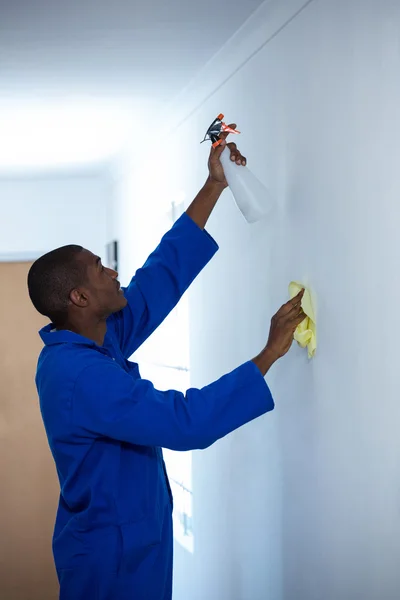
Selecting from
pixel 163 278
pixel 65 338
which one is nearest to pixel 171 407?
pixel 65 338

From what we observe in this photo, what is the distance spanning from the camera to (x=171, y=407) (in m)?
1.43

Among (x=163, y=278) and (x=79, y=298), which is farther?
(x=163, y=278)

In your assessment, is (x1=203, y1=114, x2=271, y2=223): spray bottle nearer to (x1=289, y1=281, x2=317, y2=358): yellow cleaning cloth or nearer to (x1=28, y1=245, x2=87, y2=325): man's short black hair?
(x1=289, y1=281, x2=317, y2=358): yellow cleaning cloth

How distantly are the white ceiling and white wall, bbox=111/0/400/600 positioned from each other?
0.13 meters

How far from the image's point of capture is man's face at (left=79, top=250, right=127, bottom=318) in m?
1.62

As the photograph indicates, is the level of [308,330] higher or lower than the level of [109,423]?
higher

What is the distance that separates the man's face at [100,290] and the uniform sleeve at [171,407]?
197 millimetres

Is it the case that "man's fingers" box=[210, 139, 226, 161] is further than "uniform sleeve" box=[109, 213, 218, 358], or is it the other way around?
"uniform sleeve" box=[109, 213, 218, 358]

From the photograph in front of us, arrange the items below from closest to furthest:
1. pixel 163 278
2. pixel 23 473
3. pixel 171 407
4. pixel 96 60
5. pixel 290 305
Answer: pixel 171 407
pixel 290 305
pixel 163 278
pixel 96 60
pixel 23 473

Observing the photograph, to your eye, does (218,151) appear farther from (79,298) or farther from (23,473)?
(23,473)

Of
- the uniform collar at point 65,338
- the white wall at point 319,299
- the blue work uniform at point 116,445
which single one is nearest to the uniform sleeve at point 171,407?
the blue work uniform at point 116,445

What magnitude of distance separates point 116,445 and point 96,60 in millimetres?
1230

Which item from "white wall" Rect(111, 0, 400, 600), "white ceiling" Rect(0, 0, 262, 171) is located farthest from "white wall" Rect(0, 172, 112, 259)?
"white wall" Rect(111, 0, 400, 600)

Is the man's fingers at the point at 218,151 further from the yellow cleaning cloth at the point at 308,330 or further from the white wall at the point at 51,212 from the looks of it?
the white wall at the point at 51,212
